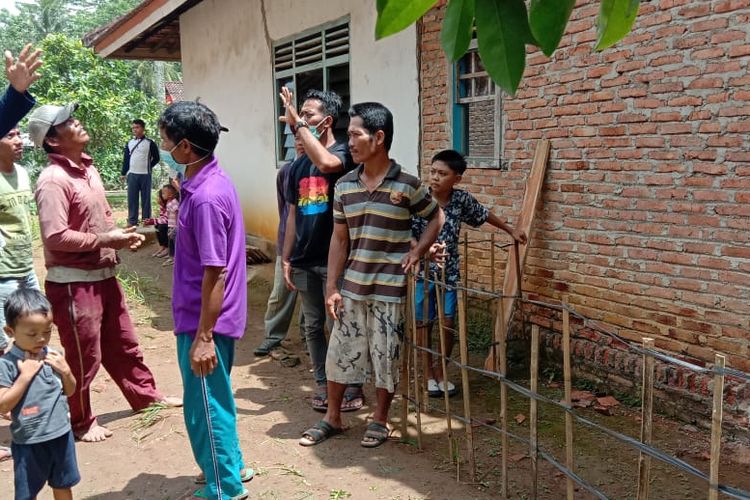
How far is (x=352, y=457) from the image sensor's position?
331cm

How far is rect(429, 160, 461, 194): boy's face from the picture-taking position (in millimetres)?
3914

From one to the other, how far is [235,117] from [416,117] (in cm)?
447

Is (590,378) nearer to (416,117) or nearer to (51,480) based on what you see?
(416,117)

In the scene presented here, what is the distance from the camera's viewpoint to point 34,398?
249cm

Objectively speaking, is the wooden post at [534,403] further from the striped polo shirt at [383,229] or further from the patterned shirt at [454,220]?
the patterned shirt at [454,220]

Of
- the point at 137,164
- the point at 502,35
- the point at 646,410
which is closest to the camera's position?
the point at 502,35

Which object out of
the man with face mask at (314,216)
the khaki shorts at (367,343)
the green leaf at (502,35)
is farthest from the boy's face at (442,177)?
the green leaf at (502,35)

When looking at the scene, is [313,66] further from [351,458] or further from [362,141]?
[351,458]

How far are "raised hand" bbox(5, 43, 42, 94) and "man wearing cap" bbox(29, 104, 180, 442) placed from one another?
1.68ft

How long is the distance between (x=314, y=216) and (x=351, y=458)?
1.36m

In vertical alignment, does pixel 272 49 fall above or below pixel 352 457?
above

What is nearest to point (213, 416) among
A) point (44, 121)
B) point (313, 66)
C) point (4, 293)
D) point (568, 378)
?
point (568, 378)

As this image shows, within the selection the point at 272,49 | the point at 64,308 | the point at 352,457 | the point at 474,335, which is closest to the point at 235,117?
the point at 272,49

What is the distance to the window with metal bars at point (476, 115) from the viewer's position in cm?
489
